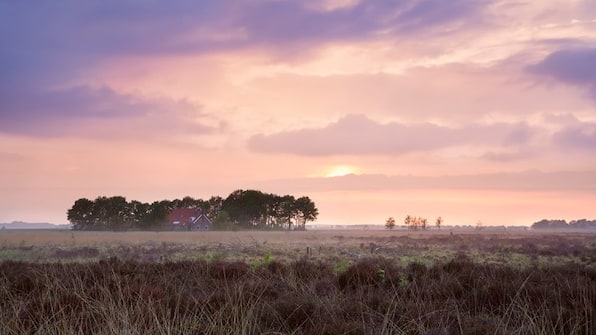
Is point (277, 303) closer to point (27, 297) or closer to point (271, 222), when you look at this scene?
point (27, 297)

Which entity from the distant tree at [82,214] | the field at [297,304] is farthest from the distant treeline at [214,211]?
the field at [297,304]

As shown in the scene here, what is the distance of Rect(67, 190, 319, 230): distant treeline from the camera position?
126 meters

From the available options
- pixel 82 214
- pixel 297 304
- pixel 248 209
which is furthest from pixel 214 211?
pixel 297 304

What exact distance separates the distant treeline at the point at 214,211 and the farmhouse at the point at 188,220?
6.55 ft

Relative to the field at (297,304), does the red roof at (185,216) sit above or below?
above

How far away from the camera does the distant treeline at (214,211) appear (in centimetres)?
12562

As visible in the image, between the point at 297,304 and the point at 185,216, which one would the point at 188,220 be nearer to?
the point at 185,216

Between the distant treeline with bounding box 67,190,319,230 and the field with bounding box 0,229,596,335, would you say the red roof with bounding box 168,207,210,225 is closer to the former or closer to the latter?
the distant treeline with bounding box 67,190,319,230

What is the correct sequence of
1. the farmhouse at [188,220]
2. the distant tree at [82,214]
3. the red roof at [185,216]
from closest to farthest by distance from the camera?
the farmhouse at [188,220], the red roof at [185,216], the distant tree at [82,214]

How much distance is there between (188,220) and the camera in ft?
392

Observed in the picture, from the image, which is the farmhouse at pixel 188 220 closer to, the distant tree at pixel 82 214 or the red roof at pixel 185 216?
the red roof at pixel 185 216

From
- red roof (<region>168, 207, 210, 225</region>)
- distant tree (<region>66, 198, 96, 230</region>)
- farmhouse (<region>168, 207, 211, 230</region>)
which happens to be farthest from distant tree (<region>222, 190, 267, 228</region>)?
distant tree (<region>66, 198, 96, 230</region>)

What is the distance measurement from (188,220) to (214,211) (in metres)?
24.6

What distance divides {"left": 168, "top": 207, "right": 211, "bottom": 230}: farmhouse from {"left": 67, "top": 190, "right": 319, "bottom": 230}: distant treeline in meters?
2.00
